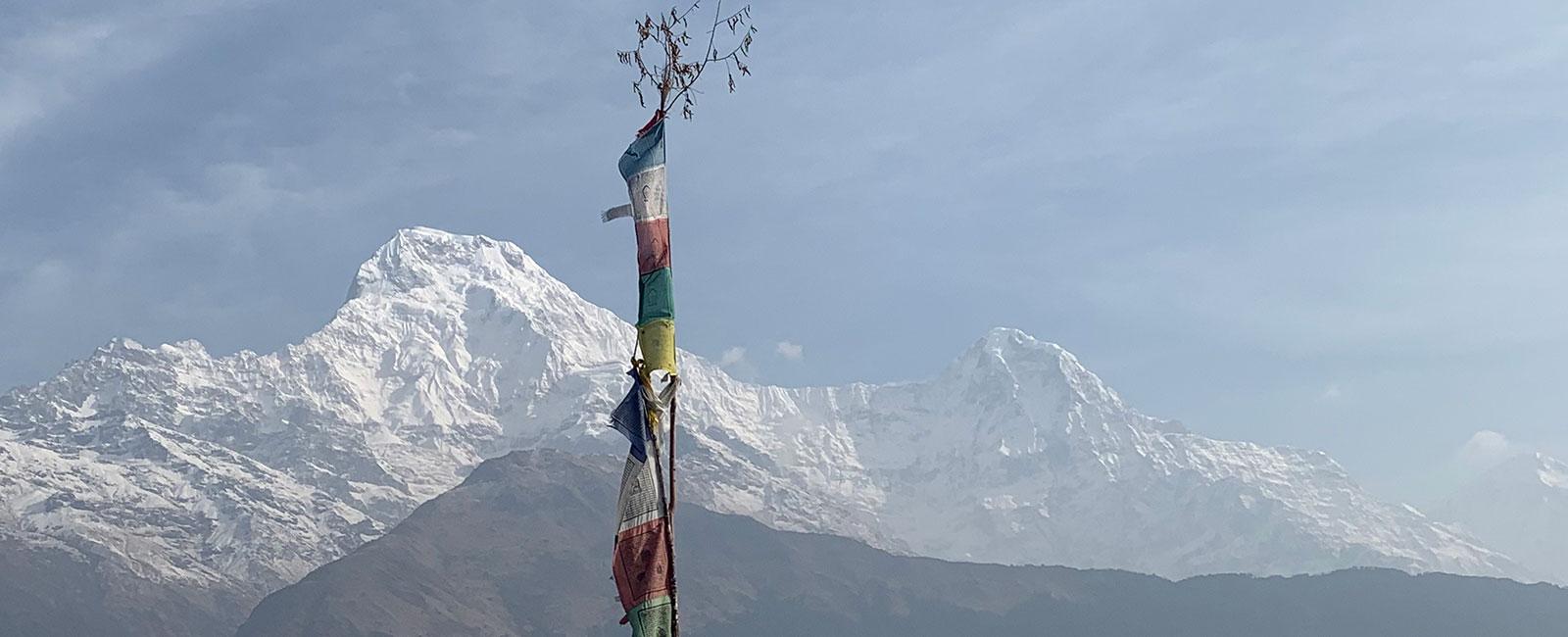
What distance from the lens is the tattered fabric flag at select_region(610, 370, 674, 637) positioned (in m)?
18.9

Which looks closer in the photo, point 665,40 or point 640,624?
point 640,624

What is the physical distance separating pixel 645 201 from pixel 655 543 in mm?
3725

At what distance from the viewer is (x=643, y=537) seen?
19.0 meters

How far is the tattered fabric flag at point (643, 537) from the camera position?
18859 mm

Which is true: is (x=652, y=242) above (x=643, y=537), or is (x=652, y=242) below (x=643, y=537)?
above

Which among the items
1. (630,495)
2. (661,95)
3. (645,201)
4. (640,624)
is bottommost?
(640,624)

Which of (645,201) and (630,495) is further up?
(645,201)

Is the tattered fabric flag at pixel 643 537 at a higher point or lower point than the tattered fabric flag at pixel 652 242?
lower

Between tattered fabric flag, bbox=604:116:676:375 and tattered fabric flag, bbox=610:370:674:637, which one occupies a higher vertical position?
tattered fabric flag, bbox=604:116:676:375

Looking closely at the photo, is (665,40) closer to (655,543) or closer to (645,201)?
(645,201)

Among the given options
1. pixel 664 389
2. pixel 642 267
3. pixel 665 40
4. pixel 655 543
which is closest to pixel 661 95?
pixel 665 40

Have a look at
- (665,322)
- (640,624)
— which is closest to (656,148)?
(665,322)

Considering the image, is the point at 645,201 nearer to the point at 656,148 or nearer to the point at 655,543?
the point at 656,148

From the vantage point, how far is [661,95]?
66.0ft
